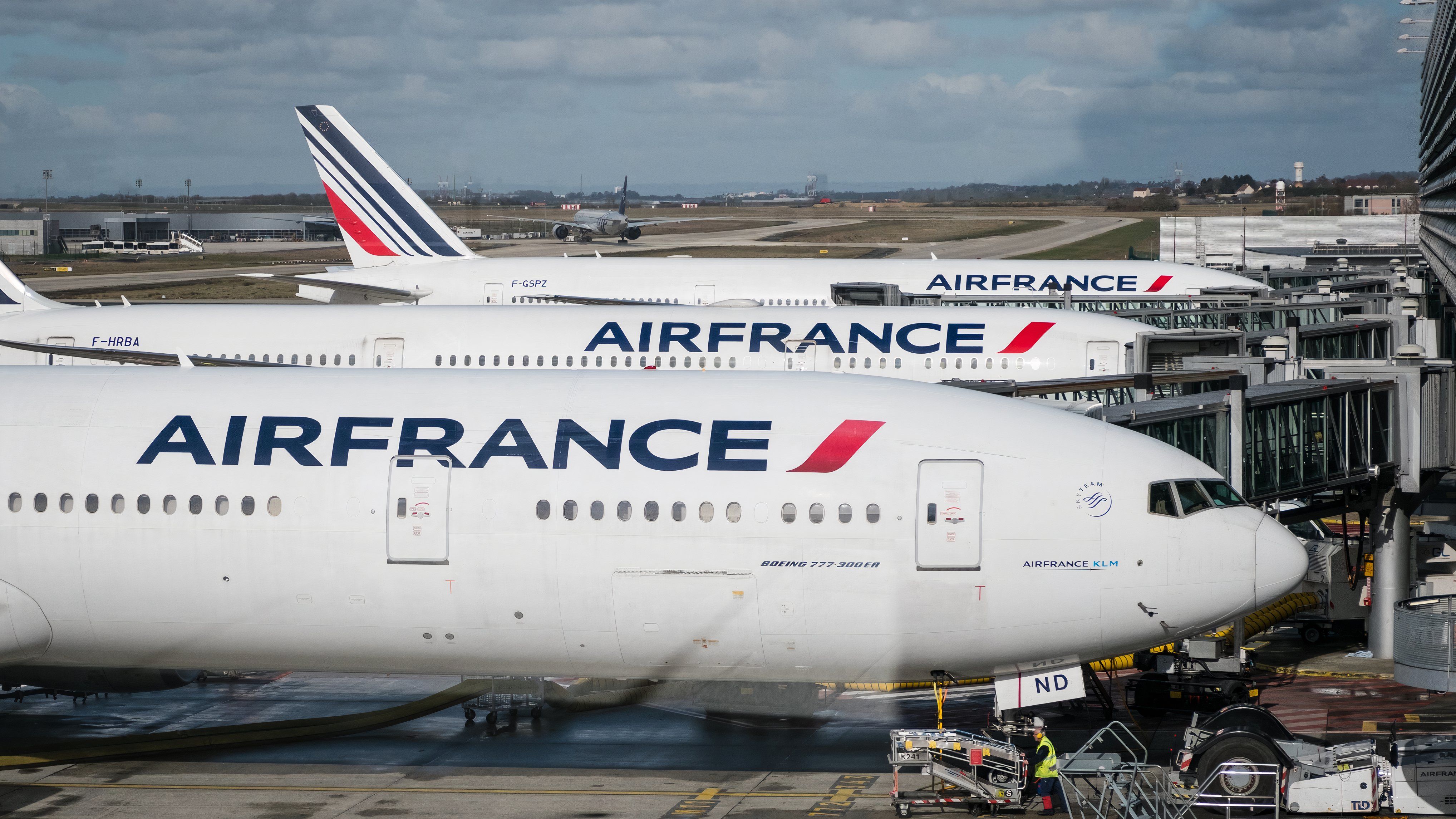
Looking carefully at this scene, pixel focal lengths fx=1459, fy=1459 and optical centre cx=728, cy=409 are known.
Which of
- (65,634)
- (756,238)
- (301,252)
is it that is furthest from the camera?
(756,238)

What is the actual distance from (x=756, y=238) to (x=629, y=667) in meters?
159

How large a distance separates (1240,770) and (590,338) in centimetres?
2300

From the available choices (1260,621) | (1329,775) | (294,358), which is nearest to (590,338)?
(294,358)

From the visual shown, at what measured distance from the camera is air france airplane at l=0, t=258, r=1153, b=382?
36.2 m

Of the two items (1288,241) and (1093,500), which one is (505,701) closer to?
(1093,500)

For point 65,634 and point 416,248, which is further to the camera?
point 416,248

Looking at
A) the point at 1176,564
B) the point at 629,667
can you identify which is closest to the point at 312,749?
the point at 629,667

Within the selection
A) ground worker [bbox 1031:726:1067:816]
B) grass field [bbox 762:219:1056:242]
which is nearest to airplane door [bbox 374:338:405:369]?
ground worker [bbox 1031:726:1067:816]

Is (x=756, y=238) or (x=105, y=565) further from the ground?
(x=756, y=238)

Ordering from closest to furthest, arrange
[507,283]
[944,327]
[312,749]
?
1. [312,749]
2. [944,327]
3. [507,283]

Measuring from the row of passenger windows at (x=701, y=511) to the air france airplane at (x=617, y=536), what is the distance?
0.12ft

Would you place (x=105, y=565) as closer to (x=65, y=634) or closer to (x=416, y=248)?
(x=65, y=634)

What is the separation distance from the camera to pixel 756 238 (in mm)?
175500

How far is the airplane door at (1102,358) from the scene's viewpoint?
35.5 m
